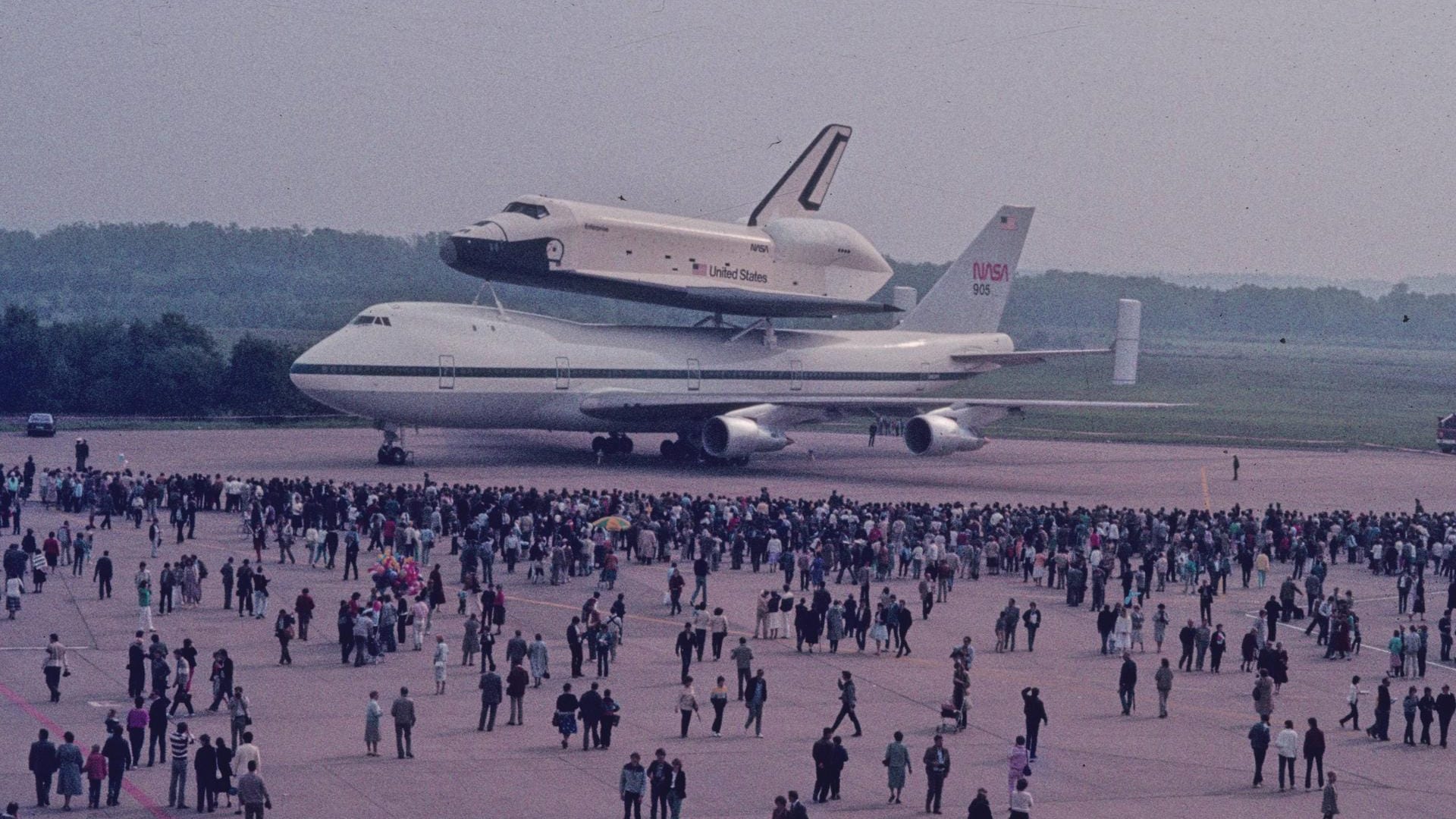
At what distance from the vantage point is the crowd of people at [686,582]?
2009 centimetres

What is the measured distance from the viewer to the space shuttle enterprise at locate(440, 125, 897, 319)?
57031 mm

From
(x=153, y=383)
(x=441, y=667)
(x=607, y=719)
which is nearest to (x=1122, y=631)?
(x=607, y=719)

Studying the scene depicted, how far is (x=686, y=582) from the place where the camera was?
106 ft

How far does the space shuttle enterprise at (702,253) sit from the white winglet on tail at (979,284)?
2545 millimetres

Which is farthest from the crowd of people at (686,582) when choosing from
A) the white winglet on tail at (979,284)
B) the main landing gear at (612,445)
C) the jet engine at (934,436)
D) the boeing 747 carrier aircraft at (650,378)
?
the white winglet on tail at (979,284)

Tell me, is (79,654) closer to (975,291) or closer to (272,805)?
(272,805)

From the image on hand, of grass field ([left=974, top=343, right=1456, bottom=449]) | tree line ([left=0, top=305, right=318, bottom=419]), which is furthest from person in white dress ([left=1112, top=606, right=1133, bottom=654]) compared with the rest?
tree line ([left=0, top=305, right=318, bottom=419])

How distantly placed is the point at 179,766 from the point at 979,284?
52616 millimetres

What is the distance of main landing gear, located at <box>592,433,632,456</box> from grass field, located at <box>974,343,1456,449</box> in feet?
73.7

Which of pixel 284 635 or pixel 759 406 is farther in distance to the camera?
pixel 759 406

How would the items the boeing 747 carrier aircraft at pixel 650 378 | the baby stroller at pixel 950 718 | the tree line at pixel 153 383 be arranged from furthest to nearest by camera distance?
the tree line at pixel 153 383
the boeing 747 carrier aircraft at pixel 650 378
the baby stroller at pixel 950 718

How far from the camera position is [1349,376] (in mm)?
137250

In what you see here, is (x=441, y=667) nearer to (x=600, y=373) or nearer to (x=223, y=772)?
(x=223, y=772)

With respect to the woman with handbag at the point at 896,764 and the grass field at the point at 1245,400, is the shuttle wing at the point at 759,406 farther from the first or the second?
the woman with handbag at the point at 896,764
